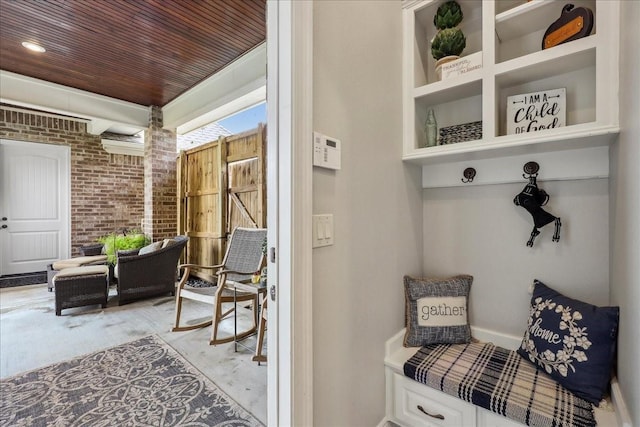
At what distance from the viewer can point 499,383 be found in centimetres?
125

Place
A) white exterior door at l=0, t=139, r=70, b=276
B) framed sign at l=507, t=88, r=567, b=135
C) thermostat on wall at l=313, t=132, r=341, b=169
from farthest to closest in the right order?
white exterior door at l=0, t=139, r=70, b=276 → framed sign at l=507, t=88, r=567, b=135 → thermostat on wall at l=313, t=132, r=341, b=169

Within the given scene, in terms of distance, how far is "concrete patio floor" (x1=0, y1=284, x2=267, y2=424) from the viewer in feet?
6.63

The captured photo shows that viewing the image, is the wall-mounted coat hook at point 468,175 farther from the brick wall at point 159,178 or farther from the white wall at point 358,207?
the brick wall at point 159,178

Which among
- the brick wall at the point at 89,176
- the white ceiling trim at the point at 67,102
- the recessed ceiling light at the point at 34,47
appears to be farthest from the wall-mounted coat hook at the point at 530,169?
the brick wall at the point at 89,176

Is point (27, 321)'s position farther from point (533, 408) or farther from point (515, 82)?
point (515, 82)

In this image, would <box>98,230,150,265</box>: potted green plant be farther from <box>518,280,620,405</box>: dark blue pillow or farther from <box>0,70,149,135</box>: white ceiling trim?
<box>518,280,620,405</box>: dark blue pillow

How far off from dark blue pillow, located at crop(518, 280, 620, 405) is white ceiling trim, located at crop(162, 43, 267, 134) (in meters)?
3.12

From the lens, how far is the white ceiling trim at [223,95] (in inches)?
130

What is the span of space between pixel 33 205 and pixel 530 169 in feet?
23.5

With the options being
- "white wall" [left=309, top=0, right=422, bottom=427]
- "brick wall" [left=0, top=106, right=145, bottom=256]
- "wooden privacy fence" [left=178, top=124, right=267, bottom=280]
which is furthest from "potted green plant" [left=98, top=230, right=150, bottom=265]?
"white wall" [left=309, top=0, right=422, bottom=427]

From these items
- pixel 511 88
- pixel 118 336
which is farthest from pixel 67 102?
pixel 511 88

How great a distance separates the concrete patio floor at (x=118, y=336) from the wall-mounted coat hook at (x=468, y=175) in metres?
1.74

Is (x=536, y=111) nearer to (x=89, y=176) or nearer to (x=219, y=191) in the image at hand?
(x=219, y=191)

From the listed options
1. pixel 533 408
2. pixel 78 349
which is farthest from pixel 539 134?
pixel 78 349
